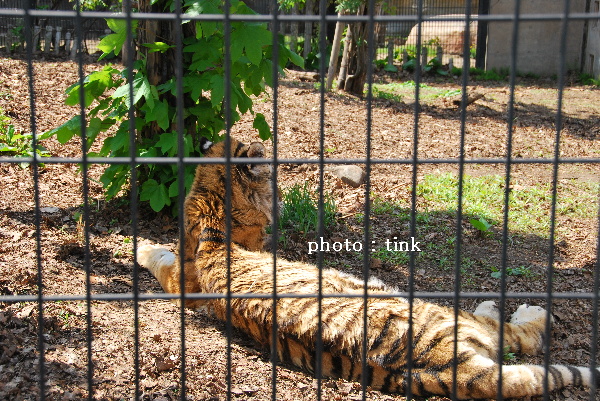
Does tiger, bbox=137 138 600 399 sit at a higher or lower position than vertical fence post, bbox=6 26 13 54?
lower

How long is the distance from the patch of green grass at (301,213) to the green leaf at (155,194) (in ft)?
3.61

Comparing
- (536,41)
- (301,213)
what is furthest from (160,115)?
(536,41)

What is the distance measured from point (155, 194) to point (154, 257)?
67cm

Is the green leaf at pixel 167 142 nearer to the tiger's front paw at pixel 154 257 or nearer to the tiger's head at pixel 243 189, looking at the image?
the tiger's head at pixel 243 189

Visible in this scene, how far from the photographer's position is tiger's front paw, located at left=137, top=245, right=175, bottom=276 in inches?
220

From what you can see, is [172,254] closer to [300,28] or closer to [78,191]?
[78,191]

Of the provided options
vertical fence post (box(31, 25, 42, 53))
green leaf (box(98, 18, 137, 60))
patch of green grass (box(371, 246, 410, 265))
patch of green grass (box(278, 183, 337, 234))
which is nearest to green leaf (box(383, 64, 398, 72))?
vertical fence post (box(31, 25, 42, 53))

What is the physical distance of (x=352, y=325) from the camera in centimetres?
397

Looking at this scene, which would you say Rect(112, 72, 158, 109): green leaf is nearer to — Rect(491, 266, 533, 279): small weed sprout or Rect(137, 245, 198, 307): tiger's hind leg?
Rect(137, 245, 198, 307): tiger's hind leg

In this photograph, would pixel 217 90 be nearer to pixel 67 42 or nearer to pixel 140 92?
pixel 140 92

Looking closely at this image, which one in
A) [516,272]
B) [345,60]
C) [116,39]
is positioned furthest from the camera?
[345,60]

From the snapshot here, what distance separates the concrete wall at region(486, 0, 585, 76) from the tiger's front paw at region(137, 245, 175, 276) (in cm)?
1324

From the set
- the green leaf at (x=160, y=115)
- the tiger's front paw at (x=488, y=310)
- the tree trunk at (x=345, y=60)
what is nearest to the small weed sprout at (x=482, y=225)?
the tiger's front paw at (x=488, y=310)

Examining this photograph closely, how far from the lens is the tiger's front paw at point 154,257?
5.59 m
